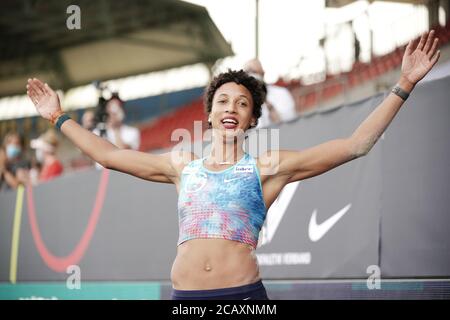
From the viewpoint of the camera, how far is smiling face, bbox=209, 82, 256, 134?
165 inches

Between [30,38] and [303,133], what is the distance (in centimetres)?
1962

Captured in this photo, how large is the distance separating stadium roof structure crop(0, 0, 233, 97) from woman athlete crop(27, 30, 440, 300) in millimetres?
18209

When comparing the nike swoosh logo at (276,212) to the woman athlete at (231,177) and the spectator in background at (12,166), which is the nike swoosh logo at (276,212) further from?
the spectator in background at (12,166)

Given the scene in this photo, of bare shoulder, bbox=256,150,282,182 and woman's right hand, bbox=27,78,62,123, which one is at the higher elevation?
woman's right hand, bbox=27,78,62,123

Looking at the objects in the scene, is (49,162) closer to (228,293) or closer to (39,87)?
(39,87)

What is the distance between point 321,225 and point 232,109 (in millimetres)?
2287

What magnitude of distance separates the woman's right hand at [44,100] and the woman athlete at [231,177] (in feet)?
0.61

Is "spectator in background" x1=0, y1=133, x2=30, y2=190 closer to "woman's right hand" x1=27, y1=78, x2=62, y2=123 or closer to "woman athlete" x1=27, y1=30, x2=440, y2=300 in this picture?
"woman's right hand" x1=27, y1=78, x2=62, y2=123

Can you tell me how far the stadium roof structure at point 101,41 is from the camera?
22688 millimetres

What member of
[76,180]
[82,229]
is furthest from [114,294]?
[76,180]

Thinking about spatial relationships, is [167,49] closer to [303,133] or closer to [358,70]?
[358,70]

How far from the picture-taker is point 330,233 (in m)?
6.17

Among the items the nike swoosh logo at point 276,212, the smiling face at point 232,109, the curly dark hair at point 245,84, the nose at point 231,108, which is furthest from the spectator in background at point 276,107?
the nose at point 231,108

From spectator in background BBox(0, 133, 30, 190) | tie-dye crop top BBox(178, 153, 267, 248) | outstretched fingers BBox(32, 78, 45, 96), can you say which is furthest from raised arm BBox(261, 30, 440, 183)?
spectator in background BBox(0, 133, 30, 190)
